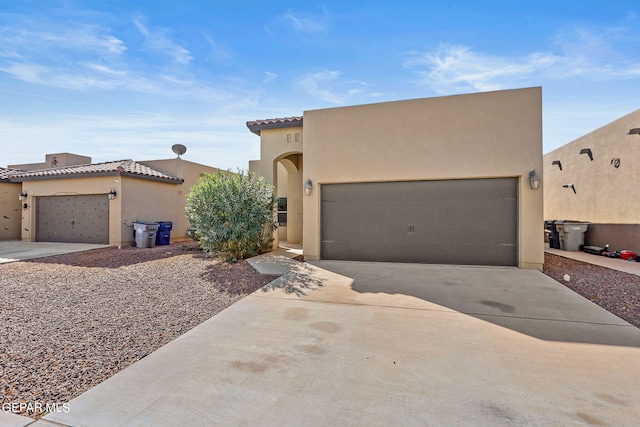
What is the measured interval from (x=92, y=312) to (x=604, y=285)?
9878mm

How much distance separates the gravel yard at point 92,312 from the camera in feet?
9.21

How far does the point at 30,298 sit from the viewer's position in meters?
5.24

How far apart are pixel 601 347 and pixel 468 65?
733 centimetres

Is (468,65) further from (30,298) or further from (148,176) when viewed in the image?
(148,176)

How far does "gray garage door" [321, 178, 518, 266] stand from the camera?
7980 millimetres

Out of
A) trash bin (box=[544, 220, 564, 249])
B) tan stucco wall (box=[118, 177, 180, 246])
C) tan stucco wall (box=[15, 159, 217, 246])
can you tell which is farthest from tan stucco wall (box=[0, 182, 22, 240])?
trash bin (box=[544, 220, 564, 249])

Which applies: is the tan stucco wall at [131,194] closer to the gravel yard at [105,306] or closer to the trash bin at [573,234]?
the gravel yard at [105,306]

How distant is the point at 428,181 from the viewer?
27.7 feet

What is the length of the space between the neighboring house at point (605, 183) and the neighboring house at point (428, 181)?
16.6 ft

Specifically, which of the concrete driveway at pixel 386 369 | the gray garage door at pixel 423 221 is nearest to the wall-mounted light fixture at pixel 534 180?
the gray garage door at pixel 423 221

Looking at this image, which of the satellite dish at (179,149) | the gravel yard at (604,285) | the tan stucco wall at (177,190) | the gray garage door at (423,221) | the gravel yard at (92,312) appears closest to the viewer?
the gravel yard at (92,312)

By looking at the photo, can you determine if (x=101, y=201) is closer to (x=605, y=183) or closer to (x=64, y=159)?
(x=64, y=159)

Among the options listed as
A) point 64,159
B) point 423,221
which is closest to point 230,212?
point 423,221

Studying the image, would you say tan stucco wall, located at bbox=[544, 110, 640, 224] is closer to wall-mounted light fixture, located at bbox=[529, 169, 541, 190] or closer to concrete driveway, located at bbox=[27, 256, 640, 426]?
wall-mounted light fixture, located at bbox=[529, 169, 541, 190]
